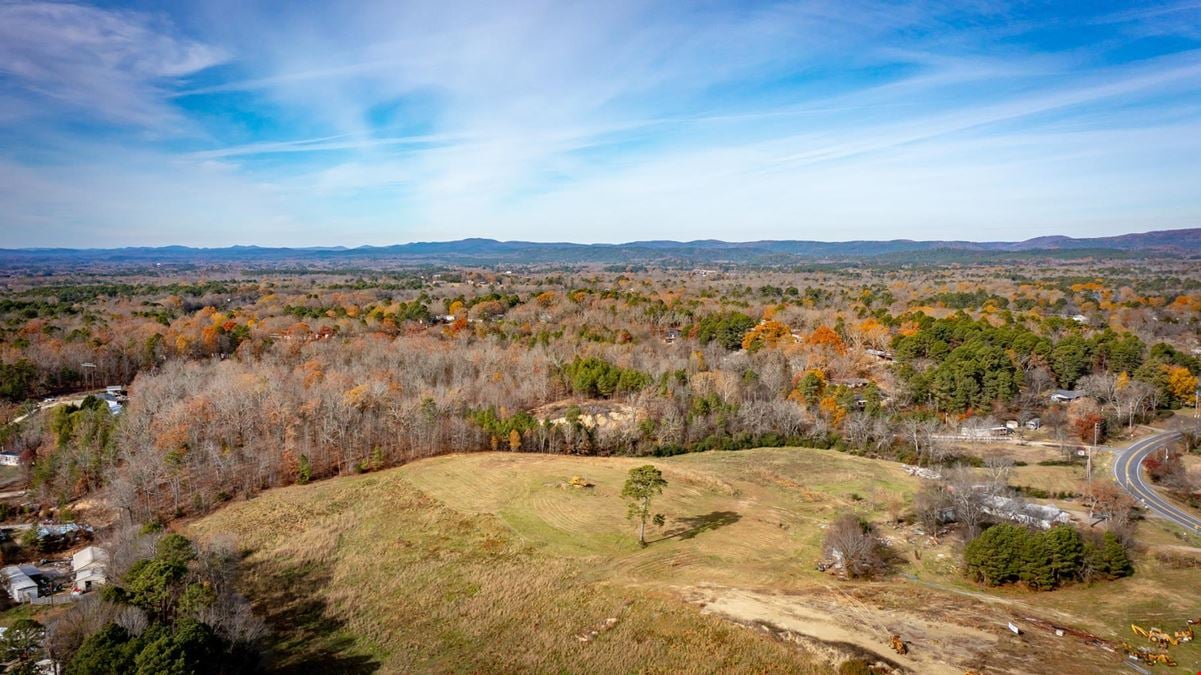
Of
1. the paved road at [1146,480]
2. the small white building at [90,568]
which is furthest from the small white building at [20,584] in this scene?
the paved road at [1146,480]

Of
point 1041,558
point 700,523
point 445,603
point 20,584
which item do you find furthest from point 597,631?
point 20,584

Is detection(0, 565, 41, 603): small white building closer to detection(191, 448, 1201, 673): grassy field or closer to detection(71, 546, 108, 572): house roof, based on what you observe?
detection(71, 546, 108, 572): house roof

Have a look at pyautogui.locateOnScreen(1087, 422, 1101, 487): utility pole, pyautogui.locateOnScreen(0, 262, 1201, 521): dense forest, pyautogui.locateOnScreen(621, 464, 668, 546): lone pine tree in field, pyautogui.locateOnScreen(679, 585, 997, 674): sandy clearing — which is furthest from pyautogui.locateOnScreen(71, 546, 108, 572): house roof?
pyautogui.locateOnScreen(1087, 422, 1101, 487): utility pole

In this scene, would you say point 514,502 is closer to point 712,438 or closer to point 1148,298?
point 712,438

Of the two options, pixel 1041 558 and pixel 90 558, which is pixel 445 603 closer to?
pixel 90 558

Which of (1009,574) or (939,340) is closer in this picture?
(1009,574)

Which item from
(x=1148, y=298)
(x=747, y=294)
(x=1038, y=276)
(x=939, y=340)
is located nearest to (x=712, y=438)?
(x=939, y=340)

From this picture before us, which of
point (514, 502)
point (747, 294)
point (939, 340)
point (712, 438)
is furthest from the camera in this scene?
point (747, 294)
